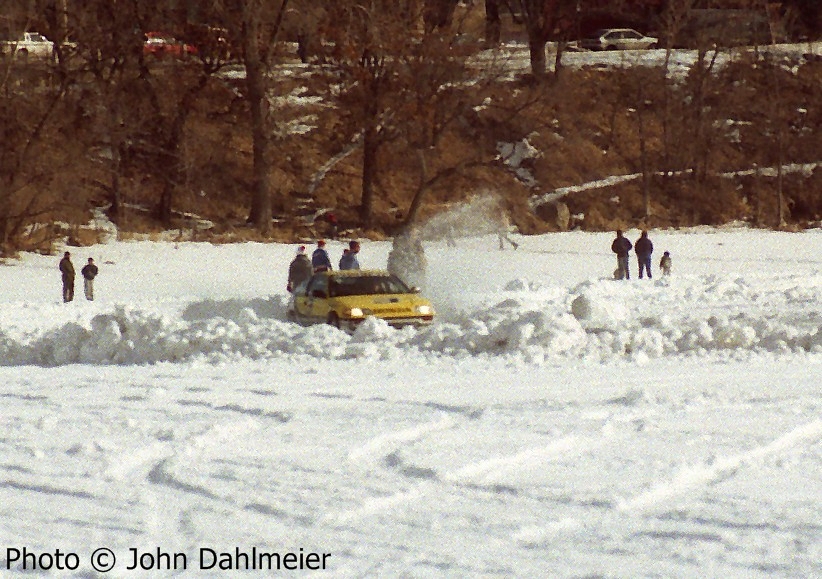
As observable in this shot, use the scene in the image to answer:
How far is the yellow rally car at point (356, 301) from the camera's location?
805 inches

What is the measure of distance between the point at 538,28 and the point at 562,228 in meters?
18.4

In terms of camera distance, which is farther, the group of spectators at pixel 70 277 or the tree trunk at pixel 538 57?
the tree trunk at pixel 538 57

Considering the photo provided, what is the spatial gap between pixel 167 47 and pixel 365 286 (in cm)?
3858

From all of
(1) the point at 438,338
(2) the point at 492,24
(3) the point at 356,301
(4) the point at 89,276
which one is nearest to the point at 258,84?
(4) the point at 89,276

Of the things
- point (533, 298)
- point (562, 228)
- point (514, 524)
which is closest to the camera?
point (514, 524)

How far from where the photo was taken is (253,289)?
3306 cm

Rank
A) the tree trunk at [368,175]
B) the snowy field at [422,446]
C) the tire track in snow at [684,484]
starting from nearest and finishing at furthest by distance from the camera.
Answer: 1. the snowy field at [422,446]
2. the tire track in snow at [684,484]
3. the tree trunk at [368,175]

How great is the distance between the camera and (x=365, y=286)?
853 inches

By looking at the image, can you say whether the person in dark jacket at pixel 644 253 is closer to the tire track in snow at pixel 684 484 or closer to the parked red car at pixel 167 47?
the tire track in snow at pixel 684 484

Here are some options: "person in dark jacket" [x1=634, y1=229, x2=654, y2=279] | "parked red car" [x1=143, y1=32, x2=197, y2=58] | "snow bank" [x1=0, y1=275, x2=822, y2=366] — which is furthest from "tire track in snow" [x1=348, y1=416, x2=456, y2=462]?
"parked red car" [x1=143, y1=32, x2=197, y2=58]

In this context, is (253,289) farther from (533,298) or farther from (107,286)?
(533,298)

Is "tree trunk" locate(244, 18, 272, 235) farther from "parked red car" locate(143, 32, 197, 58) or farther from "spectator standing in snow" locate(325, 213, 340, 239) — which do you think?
"parked red car" locate(143, 32, 197, 58)

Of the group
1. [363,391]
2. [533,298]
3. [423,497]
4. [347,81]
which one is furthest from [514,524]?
[347,81]

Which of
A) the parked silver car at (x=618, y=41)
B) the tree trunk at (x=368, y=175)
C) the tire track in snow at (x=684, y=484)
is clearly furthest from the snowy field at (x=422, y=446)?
the parked silver car at (x=618, y=41)
